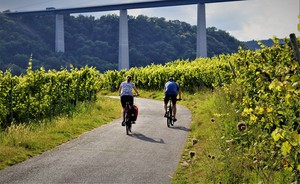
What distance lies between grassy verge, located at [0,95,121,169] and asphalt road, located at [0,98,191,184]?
1.10 feet

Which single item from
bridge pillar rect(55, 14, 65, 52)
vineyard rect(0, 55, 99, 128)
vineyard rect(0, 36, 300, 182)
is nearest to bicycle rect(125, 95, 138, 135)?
vineyard rect(0, 36, 300, 182)

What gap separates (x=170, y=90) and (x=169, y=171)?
7091mm

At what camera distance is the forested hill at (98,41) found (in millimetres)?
102750

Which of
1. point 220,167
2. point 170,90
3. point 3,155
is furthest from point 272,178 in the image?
point 170,90

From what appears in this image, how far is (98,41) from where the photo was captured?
11550 cm

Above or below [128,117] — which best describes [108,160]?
below

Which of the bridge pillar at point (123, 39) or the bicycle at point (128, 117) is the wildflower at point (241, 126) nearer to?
the bicycle at point (128, 117)

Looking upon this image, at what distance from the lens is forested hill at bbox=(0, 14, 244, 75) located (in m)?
103

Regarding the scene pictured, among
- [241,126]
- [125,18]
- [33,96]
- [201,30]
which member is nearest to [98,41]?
[125,18]

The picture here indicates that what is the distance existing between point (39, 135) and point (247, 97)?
7.00m

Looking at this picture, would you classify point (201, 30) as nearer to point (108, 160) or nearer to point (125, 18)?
point (125, 18)

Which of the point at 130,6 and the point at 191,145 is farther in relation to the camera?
the point at 130,6

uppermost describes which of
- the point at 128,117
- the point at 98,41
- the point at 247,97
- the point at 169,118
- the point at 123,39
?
the point at 98,41

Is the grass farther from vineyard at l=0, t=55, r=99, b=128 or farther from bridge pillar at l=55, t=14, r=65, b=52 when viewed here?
bridge pillar at l=55, t=14, r=65, b=52
